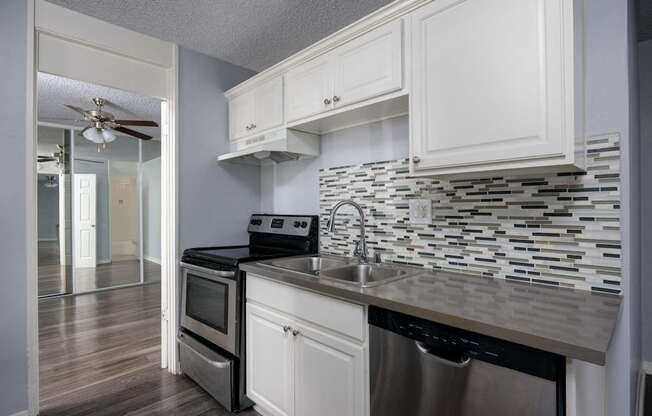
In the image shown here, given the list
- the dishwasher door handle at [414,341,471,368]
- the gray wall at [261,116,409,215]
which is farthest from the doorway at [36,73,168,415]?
the dishwasher door handle at [414,341,471,368]

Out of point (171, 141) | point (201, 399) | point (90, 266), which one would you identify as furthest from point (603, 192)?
point (90, 266)

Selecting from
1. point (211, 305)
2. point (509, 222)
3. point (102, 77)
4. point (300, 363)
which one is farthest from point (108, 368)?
point (509, 222)

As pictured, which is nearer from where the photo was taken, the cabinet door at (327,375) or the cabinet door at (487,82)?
the cabinet door at (487,82)

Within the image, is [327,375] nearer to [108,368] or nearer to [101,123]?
[108,368]

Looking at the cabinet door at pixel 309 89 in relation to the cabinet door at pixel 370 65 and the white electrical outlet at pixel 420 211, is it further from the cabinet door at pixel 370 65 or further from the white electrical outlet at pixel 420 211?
the white electrical outlet at pixel 420 211

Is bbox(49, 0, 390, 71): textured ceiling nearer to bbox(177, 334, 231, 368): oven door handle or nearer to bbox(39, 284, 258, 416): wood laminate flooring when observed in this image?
bbox(177, 334, 231, 368): oven door handle

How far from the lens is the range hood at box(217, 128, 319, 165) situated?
2.14 meters

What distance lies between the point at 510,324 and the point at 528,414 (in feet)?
0.75

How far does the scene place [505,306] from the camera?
3.62 feet

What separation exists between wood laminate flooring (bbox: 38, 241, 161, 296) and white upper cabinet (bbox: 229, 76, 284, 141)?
3.47 meters

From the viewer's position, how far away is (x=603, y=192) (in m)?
1.25
